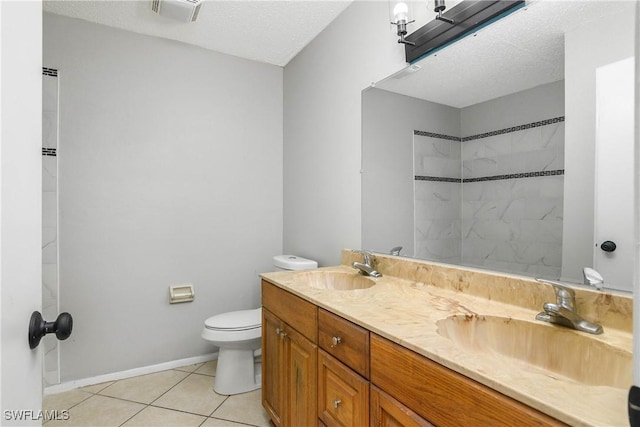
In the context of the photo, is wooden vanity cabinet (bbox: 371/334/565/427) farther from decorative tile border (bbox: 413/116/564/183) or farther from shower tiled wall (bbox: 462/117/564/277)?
decorative tile border (bbox: 413/116/564/183)

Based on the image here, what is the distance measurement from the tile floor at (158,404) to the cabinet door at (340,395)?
85 cm

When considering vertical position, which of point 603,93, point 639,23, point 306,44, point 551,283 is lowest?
point 551,283

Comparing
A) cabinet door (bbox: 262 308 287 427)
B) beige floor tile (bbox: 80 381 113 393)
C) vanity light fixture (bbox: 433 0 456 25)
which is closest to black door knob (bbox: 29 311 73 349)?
cabinet door (bbox: 262 308 287 427)

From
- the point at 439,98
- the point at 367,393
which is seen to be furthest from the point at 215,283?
the point at 439,98

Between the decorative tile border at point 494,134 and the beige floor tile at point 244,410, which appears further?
the beige floor tile at point 244,410

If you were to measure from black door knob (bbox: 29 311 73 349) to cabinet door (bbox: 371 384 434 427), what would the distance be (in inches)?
31.3

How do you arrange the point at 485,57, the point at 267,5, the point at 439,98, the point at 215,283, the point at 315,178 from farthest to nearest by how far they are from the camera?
the point at 215,283, the point at 315,178, the point at 267,5, the point at 439,98, the point at 485,57

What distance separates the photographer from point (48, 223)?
2.12 meters

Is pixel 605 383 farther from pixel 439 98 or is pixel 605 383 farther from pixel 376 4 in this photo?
Result: pixel 376 4

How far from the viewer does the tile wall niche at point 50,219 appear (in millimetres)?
2113

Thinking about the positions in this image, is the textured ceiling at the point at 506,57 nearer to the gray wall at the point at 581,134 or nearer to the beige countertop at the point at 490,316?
the gray wall at the point at 581,134

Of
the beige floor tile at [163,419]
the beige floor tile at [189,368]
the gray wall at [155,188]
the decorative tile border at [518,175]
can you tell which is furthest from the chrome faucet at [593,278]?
the beige floor tile at [189,368]

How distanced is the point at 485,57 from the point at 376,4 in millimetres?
834

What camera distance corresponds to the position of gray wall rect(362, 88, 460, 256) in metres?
1.63
